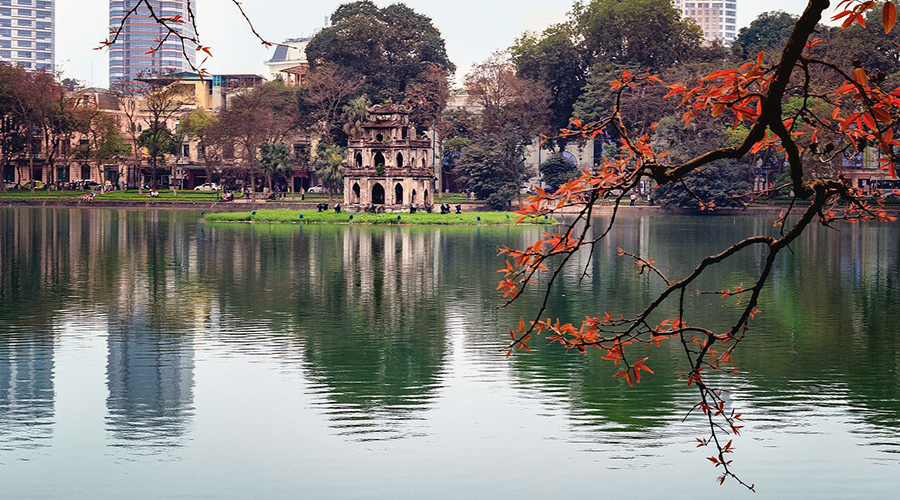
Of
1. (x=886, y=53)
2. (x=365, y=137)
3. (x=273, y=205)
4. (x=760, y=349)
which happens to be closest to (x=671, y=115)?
(x=886, y=53)

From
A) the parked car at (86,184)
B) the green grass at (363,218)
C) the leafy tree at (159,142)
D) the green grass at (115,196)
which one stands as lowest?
the green grass at (363,218)

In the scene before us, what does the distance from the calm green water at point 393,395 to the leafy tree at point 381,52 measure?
74923 millimetres

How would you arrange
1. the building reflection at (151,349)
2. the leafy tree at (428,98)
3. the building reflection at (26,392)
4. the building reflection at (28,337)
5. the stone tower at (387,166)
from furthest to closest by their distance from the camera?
the leafy tree at (428,98) < the stone tower at (387,166) < the building reflection at (151,349) < the building reflection at (28,337) < the building reflection at (26,392)

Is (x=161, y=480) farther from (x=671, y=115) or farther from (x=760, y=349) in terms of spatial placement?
(x=671, y=115)

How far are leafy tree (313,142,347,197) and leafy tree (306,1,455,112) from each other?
32.6 ft

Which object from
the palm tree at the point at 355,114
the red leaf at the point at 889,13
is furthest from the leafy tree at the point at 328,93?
the red leaf at the point at 889,13

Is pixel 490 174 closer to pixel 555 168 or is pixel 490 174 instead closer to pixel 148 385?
pixel 555 168

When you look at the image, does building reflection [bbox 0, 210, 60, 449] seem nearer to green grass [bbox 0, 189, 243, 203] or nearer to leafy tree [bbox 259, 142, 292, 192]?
leafy tree [bbox 259, 142, 292, 192]

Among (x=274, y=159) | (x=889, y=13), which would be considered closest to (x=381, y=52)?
(x=274, y=159)

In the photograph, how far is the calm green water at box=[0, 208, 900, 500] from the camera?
51.5 ft

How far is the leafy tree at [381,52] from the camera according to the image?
11494cm

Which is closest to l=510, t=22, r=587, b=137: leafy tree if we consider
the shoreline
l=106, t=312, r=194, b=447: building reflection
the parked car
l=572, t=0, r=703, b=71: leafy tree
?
l=572, t=0, r=703, b=71: leafy tree

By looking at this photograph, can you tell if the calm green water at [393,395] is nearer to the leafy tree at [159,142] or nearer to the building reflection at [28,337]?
the building reflection at [28,337]

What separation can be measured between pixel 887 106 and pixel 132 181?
443ft
